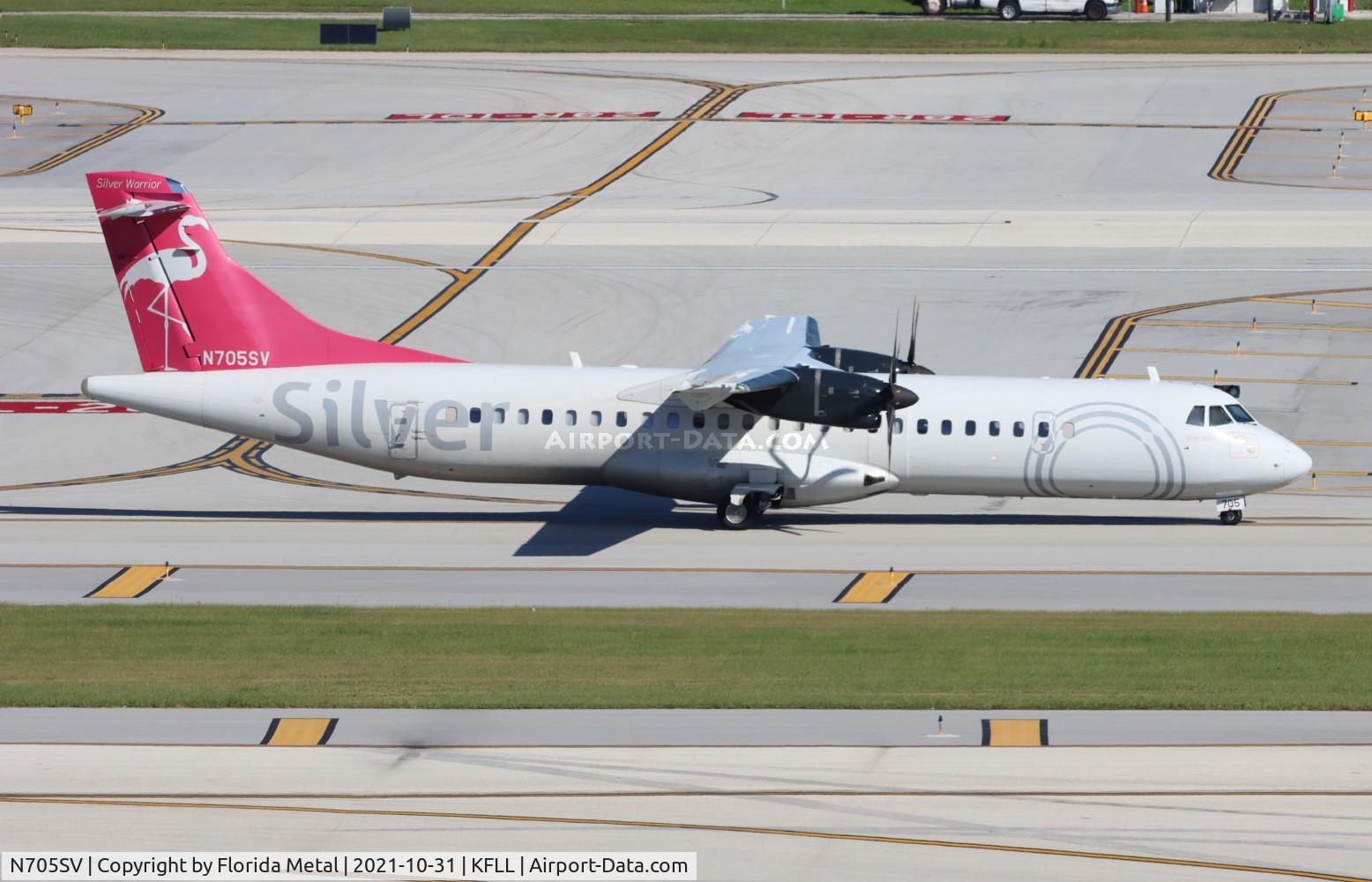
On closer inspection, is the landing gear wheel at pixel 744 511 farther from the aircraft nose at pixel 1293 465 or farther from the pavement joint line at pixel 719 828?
the pavement joint line at pixel 719 828

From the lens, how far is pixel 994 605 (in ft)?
89.9

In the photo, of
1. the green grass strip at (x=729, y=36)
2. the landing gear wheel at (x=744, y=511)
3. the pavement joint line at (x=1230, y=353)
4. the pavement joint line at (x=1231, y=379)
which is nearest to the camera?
the landing gear wheel at (x=744, y=511)

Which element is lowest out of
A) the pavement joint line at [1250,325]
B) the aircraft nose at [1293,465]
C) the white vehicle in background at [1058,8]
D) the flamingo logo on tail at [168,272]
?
the pavement joint line at [1250,325]

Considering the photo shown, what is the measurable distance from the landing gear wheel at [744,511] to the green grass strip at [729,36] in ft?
175

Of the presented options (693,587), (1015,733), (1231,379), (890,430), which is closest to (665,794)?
(1015,733)

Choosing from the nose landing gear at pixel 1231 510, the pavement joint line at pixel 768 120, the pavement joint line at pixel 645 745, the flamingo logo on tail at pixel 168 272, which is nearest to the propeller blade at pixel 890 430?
the nose landing gear at pixel 1231 510

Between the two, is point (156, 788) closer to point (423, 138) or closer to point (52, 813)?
point (52, 813)

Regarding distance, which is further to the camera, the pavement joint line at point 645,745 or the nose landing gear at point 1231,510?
the nose landing gear at point 1231,510

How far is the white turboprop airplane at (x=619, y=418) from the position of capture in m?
32.4

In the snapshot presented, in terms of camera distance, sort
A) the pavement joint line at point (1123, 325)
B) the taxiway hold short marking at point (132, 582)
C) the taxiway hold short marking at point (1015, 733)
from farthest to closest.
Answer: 1. the pavement joint line at point (1123, 325)
2. the taxiway hold short marking at point (132, 582)
3. the taxiway hold short marking at point (1015, 733)

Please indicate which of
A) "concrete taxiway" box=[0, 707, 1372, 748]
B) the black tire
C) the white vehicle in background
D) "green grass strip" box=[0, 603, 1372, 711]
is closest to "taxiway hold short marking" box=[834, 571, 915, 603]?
"green grass strip" box=[0, 603, 1372, 711]

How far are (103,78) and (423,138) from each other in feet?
62.5

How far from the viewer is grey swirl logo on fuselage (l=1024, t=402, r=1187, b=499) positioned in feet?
106

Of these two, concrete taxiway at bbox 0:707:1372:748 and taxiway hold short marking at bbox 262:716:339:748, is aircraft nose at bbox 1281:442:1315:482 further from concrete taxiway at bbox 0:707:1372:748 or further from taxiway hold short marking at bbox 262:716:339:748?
taxiway hold short marking at bbox 262:716:339:748
